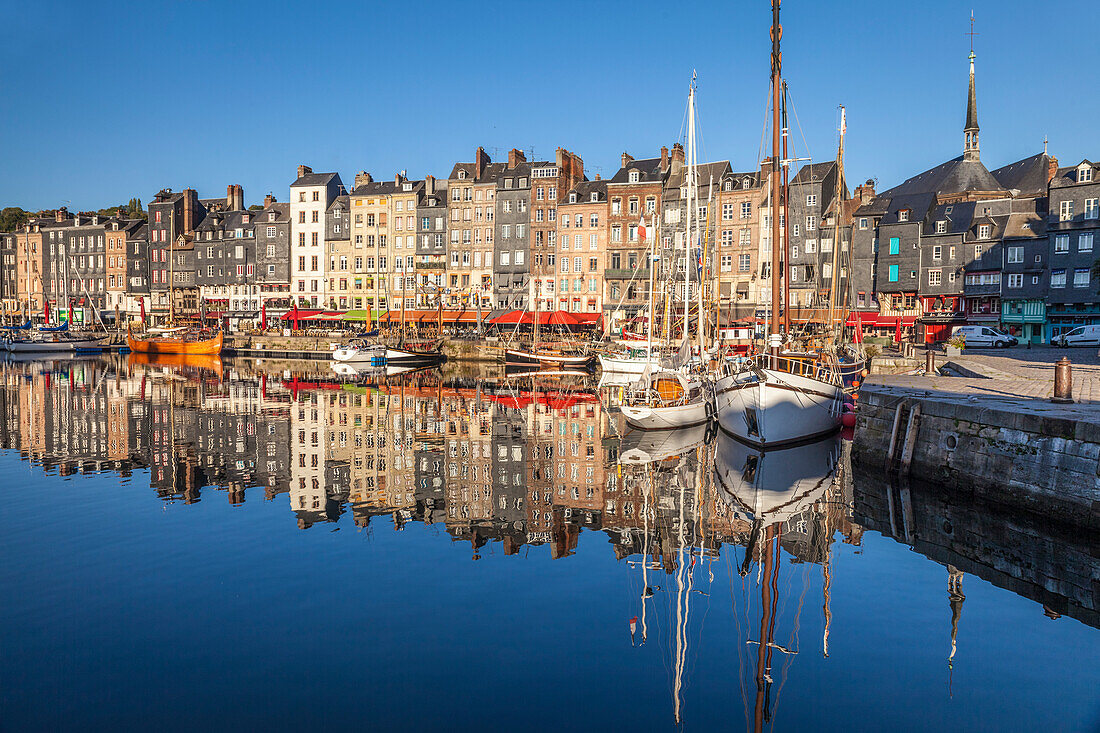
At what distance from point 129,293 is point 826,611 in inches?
4311

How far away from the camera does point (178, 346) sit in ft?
252

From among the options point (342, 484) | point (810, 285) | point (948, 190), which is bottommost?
point (342, 484)

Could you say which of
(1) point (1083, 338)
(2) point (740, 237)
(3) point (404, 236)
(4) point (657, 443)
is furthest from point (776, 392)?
(3) point (404, 236)

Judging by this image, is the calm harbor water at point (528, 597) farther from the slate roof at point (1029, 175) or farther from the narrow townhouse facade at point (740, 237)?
the slate roof at point (1029, 175)

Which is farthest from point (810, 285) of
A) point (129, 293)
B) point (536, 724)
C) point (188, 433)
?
point (129, 293)

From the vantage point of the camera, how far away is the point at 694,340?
52.7m

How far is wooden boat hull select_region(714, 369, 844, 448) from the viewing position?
76.3ft

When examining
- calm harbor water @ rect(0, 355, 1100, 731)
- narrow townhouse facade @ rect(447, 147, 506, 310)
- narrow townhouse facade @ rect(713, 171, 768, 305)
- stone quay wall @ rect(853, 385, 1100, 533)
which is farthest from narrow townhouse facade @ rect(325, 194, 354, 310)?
stone quay wall @ rect(853, 385, 1100, 533)

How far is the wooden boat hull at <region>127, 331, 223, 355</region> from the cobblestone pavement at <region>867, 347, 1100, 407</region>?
6294 cm

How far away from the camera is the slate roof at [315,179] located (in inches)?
3568

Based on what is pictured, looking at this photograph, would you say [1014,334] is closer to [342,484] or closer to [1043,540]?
[1043,540]

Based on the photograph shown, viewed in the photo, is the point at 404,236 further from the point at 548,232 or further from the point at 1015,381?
the point at 1015,381

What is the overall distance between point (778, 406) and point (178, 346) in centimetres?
6784

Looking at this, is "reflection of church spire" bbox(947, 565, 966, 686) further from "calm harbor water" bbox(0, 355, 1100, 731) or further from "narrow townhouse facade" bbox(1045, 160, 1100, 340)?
"narrow townhouse facade" bbox(1045, 160, 1100, 340)
